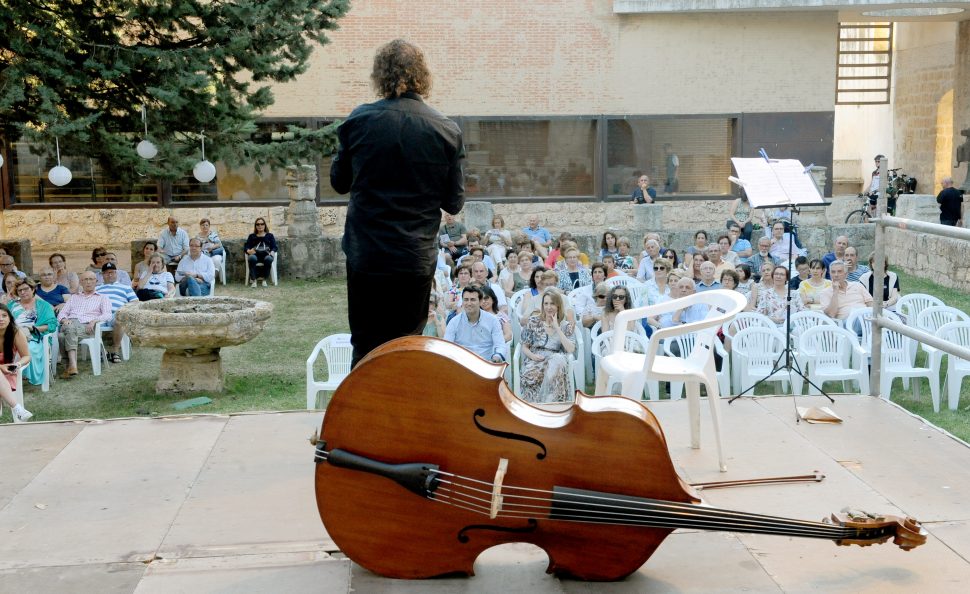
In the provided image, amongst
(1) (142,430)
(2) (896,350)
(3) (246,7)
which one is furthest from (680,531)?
(3) (246,7)

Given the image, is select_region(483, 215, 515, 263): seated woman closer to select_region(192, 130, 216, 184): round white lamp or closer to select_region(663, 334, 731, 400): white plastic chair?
select_region(192, 130, 216, 184): round white lamp

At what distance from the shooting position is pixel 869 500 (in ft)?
13.8

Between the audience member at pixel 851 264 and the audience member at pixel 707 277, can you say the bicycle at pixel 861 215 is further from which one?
the audience member at pixel 707 277

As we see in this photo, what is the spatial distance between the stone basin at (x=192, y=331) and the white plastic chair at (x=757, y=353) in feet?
12.6

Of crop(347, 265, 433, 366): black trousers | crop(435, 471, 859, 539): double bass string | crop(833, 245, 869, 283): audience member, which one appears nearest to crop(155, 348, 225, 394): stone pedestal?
crop(347, 265, 433, 366): black trousers

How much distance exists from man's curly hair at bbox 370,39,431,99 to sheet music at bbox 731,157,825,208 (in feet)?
8.53

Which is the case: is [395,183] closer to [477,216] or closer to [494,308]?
[494,308]

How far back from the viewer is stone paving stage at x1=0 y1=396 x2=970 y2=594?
3.59m

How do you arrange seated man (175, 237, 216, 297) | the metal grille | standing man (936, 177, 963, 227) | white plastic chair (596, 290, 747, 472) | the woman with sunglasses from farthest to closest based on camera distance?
the metal grille → standing man (936, 177, 963, 227) → seated man (175, 237, 216, 297) → the woman with sunglasses → white plastic chair (596, 290, 747, 472)

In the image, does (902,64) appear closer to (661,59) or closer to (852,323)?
(661,59)

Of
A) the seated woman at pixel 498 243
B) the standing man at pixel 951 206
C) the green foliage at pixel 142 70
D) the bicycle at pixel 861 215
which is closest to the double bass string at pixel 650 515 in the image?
the green foliage at pixel 142 70

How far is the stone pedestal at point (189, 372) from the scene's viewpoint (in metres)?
9.28

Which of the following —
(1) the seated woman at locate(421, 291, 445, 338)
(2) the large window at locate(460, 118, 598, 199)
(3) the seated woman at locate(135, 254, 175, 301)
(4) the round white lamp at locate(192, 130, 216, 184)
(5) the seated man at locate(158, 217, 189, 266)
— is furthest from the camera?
(2) the large window at locate(460, 118, 598, 199)

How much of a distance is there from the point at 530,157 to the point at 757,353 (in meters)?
12.4
